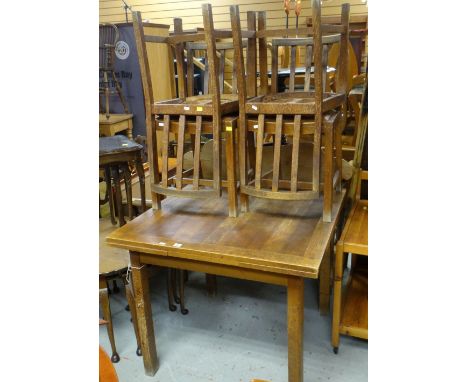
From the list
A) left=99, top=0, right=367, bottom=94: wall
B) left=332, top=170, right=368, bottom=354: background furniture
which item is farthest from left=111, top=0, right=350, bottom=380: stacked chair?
left=99, top=0, right=367, bottom=94: wall

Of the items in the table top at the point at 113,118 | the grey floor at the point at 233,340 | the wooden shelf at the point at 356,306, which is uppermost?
the table top at the point at 113,118

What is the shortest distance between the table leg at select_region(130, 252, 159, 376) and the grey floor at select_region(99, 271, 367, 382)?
0.25ft

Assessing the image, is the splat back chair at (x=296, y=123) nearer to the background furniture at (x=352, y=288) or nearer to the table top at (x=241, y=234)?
the table top at (x=241, y=234)

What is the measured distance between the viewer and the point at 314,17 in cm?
147

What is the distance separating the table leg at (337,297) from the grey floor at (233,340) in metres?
0.09

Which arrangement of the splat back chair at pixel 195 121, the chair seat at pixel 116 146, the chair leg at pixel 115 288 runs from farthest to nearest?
the chair leg at pixel 115 288 < the chair seat at pixel 116 146 < the splat back chair at pixel 195 121

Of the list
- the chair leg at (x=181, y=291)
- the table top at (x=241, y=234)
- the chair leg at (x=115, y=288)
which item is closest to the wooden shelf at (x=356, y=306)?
the table top at (x=241, y=234)

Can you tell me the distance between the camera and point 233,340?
2.17 meters

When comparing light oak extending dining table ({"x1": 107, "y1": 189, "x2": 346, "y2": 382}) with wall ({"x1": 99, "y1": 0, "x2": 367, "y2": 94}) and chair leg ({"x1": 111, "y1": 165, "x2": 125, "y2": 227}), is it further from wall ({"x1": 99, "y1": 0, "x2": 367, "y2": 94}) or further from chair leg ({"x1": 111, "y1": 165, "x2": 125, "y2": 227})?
wall ({"x1": 99, "y1": 0, "x2": 367, "y2": 94})

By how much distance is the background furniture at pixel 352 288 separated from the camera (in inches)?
73.2

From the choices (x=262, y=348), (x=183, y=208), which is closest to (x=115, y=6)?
(x=183, y=208)

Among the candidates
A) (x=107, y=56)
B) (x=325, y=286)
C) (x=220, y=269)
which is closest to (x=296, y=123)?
(x=220, y=269)

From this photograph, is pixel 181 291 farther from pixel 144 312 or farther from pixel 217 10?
pixel 217 10
